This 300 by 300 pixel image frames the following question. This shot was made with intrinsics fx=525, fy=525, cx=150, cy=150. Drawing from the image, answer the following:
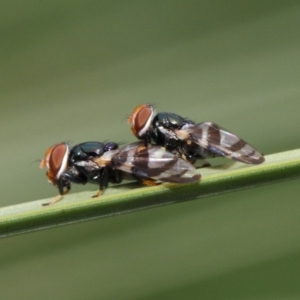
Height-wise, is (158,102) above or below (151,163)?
above

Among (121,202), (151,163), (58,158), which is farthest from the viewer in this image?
(58,158)

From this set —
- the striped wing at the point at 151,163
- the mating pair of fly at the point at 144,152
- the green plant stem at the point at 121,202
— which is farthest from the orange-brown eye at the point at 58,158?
the green plant stem at the point at 121,202

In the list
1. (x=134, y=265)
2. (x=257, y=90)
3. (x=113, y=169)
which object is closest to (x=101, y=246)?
(x=134, y=265)

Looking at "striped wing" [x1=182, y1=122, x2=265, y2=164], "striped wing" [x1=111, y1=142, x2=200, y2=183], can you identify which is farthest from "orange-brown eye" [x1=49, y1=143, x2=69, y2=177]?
"striped wing" [x1=182, y1=122, x2=265, y2=164]

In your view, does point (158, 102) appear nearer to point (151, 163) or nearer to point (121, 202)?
point (151, 163)

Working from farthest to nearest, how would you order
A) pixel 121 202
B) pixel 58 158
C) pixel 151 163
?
pixel 58 158 < pixel 151 163 < pixel 121 202

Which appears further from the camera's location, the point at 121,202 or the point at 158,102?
the point at 158,102

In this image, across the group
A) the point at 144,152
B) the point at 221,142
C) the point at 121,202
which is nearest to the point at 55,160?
the point at 144,152
